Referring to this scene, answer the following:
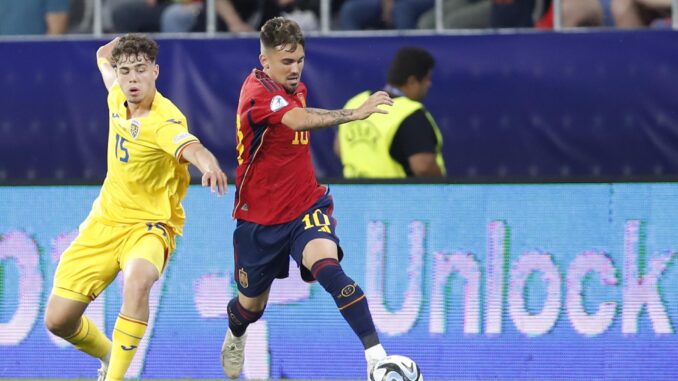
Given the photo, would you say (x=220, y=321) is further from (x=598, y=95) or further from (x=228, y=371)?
(x=598, y=95)

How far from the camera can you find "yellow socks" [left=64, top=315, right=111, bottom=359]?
7.68 meters

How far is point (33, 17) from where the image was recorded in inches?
440

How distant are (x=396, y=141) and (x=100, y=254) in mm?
2415

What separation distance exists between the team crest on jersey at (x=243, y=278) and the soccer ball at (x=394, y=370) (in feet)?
3.31

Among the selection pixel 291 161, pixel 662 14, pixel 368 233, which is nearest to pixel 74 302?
pixel 291 161

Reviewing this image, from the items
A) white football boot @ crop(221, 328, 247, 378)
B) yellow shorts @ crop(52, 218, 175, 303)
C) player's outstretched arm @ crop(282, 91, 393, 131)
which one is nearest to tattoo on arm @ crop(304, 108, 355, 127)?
player's outstretched arm @ crop(282, 91, 393, 131)

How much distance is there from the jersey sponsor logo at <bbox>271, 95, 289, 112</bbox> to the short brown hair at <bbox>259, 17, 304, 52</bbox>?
26 cm

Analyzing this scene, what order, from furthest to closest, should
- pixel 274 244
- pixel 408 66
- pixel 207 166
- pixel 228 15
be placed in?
pixel 228 15
pixel 408 66
pixel 274 244
pixel 207 166

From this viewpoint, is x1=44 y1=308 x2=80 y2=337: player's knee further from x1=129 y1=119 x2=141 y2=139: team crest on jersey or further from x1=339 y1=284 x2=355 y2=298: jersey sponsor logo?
x1=339 y1=284 x2=355 y2=298: jersey sponsor logo

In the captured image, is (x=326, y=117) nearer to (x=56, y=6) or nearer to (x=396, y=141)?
(x=396, y=141)

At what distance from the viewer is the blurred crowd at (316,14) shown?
10664mm

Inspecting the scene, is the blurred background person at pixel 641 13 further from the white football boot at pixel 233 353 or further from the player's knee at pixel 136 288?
the player's knee at pixel 136 288

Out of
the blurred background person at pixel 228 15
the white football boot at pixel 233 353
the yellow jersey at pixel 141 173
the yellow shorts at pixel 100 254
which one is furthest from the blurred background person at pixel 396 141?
the yellow shorts at pixel 100 254

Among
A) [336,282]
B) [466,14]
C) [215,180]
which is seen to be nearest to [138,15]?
[466,14]
